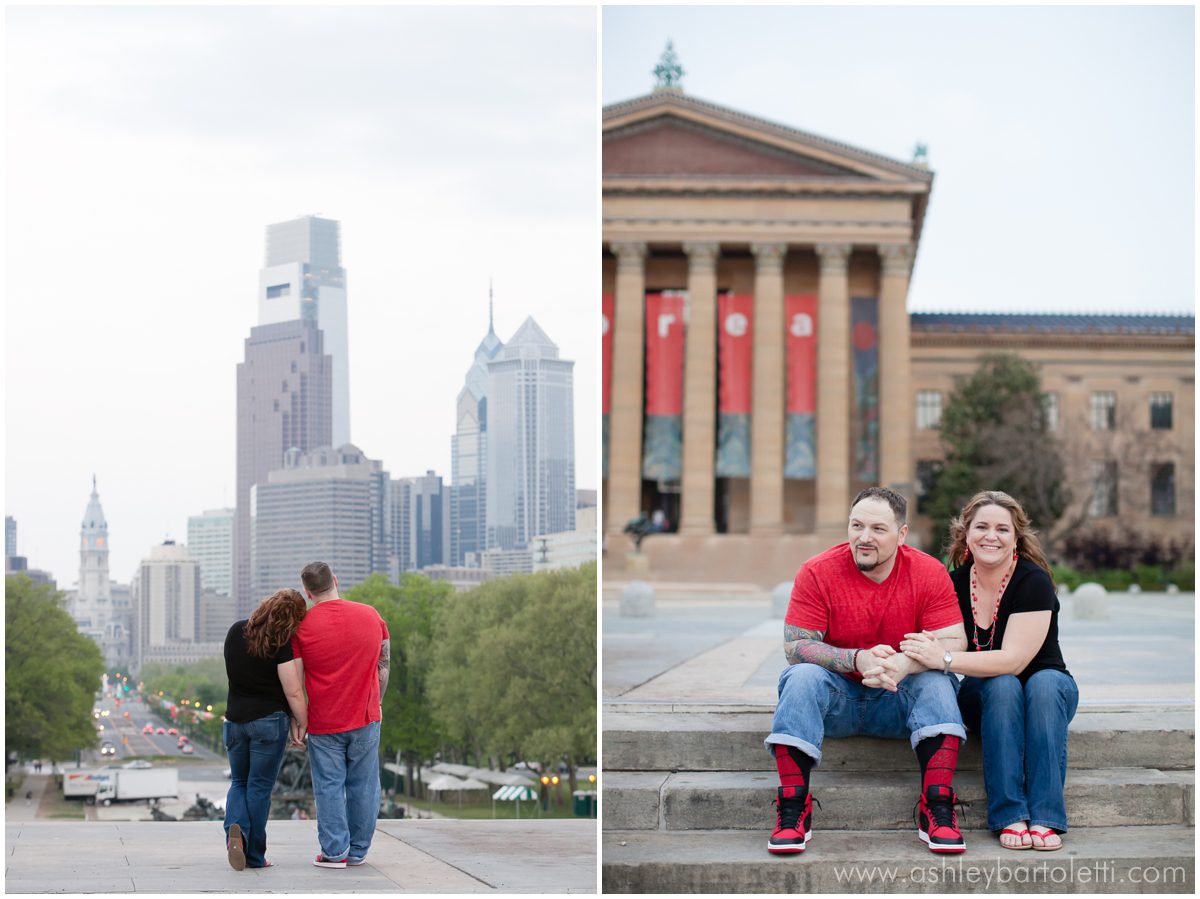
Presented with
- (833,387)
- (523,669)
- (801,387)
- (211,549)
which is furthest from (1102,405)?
(211,549)

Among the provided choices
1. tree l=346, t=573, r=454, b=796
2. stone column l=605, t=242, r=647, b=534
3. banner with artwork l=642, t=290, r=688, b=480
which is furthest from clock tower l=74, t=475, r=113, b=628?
banner with artwork l=642, t=290, r=688, b=480

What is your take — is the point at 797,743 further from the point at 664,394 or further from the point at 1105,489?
the point at 1105,489

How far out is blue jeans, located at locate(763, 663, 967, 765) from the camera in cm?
459

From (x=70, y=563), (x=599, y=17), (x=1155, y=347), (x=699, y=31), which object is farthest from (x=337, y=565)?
(x=1155, y=347)

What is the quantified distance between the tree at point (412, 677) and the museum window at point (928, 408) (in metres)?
43.4

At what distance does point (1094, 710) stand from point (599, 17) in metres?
3.80

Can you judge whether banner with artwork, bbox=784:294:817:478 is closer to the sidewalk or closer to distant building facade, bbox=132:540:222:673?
distant building facade, bbox=132:540:222:673

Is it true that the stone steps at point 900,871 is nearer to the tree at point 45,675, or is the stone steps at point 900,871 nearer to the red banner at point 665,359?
the tree at point 45,675

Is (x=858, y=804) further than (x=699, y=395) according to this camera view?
No

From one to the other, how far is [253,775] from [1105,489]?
173 feet

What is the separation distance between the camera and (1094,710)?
5.84 metres

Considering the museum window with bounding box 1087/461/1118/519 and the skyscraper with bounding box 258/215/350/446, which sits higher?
the skyscraper with bounding box 258/215/350/446

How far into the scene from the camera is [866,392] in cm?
4647

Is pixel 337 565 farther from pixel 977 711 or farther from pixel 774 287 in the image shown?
pixel 774 287
